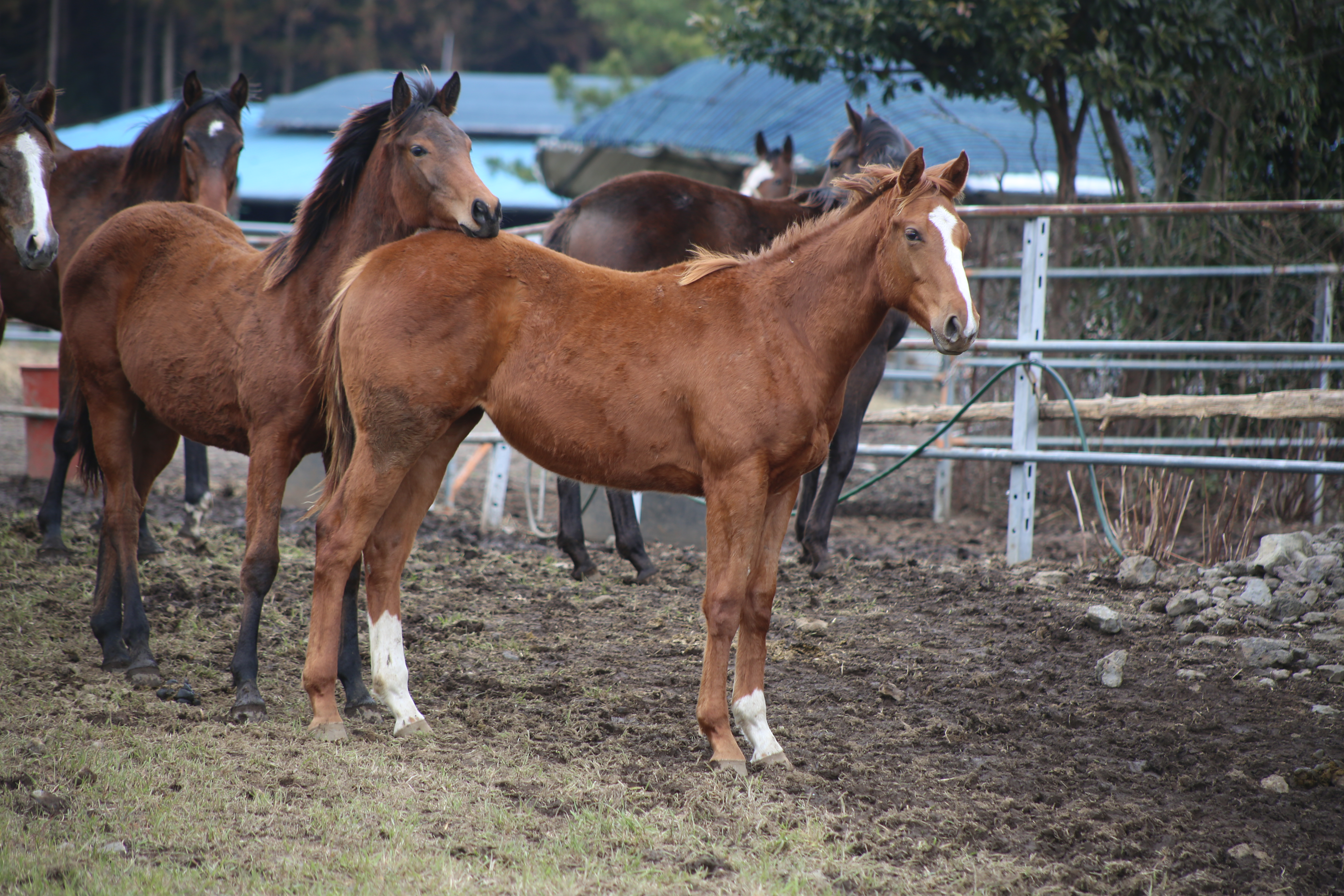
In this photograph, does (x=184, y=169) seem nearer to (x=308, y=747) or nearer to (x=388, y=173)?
(x=388, y=173)

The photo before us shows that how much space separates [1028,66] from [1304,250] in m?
2.25

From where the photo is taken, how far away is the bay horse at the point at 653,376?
10.8 feet

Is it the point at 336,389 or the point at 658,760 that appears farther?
the point at 336,389

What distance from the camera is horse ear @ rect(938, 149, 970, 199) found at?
3.30 m

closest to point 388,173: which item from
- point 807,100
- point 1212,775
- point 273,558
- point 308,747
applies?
point 273,558

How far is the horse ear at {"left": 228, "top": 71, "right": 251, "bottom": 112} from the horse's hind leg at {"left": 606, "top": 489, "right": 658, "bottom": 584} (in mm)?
2916

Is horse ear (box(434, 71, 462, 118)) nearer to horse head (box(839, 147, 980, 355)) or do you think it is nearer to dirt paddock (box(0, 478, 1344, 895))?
horse head (box(839, 147, 980, 355))

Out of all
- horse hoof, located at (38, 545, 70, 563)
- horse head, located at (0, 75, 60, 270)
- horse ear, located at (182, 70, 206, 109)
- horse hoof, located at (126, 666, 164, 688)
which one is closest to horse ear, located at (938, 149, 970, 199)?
horse hoof, located at (126, 666, 164, 688)

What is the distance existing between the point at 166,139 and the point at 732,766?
15.0ft

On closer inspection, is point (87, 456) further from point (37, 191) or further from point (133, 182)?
point (133, 182)

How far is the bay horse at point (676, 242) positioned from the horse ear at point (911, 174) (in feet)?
7.76

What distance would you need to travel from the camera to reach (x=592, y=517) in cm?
737

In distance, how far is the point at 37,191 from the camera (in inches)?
171

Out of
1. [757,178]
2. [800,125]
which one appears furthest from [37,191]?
[800,125]
